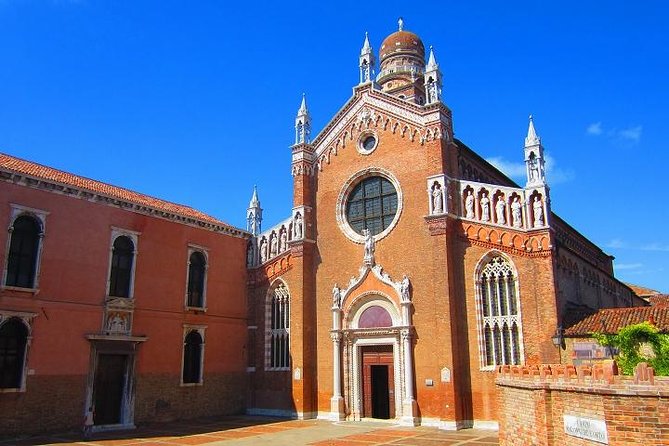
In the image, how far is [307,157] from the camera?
2603 centimetres

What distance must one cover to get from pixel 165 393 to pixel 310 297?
6967 millimetres

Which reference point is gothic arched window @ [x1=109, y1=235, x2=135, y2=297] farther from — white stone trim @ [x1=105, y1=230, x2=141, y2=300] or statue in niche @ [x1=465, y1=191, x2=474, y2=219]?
statue in niche @ [x1=465, y1=191, x2=474, y2=219]

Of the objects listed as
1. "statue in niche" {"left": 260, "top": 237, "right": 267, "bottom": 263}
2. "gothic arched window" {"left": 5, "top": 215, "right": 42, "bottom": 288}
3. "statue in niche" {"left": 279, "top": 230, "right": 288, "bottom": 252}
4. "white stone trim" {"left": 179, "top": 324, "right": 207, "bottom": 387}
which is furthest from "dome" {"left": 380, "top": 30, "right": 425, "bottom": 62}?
"gothic arched window" {"left": 5, "top": 215, "right": 42, "bottom": 288}

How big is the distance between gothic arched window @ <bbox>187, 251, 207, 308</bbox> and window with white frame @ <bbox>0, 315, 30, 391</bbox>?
691cm

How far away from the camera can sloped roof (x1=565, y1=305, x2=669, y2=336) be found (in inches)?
678

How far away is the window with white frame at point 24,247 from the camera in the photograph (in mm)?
18281

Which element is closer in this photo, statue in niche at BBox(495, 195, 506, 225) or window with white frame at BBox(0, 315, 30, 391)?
window with white frame at BBox(0, 315, 30, 391)

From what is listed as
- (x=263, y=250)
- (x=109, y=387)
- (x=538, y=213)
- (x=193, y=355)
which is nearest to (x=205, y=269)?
(x=263, y=250)

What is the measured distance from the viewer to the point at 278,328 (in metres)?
25.6

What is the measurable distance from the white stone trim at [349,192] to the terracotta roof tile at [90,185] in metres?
5.44

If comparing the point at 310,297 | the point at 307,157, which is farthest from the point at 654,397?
the point at 307,157

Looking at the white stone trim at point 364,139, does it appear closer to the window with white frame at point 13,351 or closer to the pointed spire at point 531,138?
the pointed spire at point 531,138

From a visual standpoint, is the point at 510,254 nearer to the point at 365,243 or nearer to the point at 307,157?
the point at 365,243

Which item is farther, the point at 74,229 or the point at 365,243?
the point at 365,243
